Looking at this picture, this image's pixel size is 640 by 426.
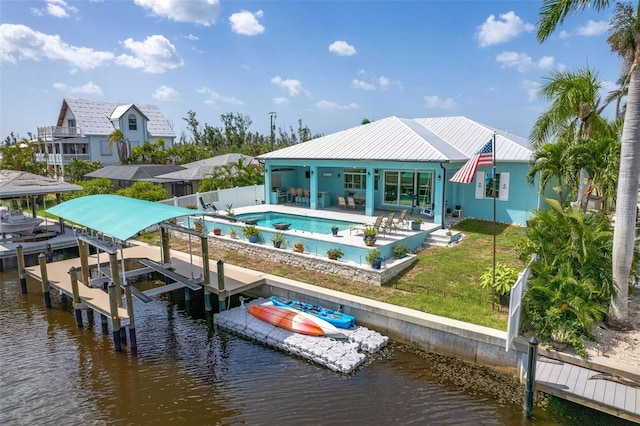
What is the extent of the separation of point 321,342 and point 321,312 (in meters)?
1.31

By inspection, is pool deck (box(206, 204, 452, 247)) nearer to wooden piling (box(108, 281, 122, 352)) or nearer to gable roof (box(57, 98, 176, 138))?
wooden piling (box(108, 281, 122, 352))

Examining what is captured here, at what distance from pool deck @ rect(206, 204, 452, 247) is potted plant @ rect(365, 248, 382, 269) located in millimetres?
919

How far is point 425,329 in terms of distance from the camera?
1062 centimetres

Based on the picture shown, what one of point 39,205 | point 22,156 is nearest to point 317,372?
point 39,205

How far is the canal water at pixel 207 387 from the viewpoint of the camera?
838cm

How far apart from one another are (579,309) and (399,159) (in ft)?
35.5

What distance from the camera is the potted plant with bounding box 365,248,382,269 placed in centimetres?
1355

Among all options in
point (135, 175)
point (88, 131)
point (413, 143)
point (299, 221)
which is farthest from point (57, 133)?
point (413, 143)

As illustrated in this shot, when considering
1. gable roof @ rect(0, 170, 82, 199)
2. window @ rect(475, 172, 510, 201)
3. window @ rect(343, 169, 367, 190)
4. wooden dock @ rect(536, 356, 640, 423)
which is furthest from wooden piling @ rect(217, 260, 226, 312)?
gable roof @ rect(0, 170, 82, 199)

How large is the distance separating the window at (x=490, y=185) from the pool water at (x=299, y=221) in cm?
610

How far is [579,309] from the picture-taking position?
367 inches

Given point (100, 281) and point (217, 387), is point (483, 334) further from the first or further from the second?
point (100, 281)

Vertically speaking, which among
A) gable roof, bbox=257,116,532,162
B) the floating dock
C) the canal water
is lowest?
the canal water

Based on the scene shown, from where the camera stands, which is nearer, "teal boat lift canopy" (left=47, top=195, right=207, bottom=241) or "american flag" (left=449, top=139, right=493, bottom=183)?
"teal boat lift canopy" (left=47, top=195, right=207, bottom=241)
